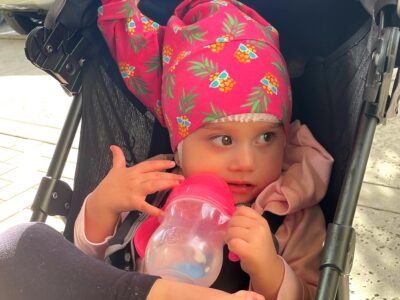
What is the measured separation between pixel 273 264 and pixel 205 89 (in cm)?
40

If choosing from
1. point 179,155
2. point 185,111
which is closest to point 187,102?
point 185,111

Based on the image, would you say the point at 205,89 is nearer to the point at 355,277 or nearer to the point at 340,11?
the point at 340,11

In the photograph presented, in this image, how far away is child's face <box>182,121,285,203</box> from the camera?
113cm

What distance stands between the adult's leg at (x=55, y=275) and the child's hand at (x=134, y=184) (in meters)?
0.23

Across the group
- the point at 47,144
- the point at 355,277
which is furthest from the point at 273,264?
the point at 47,144

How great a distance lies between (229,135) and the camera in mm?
1153

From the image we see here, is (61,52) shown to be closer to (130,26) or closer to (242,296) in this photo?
(130,26)

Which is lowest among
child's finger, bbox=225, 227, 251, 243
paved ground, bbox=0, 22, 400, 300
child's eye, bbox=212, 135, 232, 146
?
paved ground, bbox=0, 22, 400, 300

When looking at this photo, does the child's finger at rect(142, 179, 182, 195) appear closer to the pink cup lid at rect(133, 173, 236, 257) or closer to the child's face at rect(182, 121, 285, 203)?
the pink cup lid at rect(133, 173, 236, 257)

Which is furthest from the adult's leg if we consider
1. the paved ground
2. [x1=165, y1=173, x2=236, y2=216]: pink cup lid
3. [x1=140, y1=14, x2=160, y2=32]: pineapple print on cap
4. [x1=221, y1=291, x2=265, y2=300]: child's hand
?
the paved ground

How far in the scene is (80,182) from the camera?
1315 millimetres

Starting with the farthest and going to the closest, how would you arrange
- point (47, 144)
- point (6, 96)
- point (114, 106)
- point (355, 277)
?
point (6, 96)
point (47, 144)
point (355, 277)
point (114, 106)

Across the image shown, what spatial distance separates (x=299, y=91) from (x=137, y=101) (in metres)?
0.42

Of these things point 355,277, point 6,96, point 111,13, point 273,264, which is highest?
point 111,13
